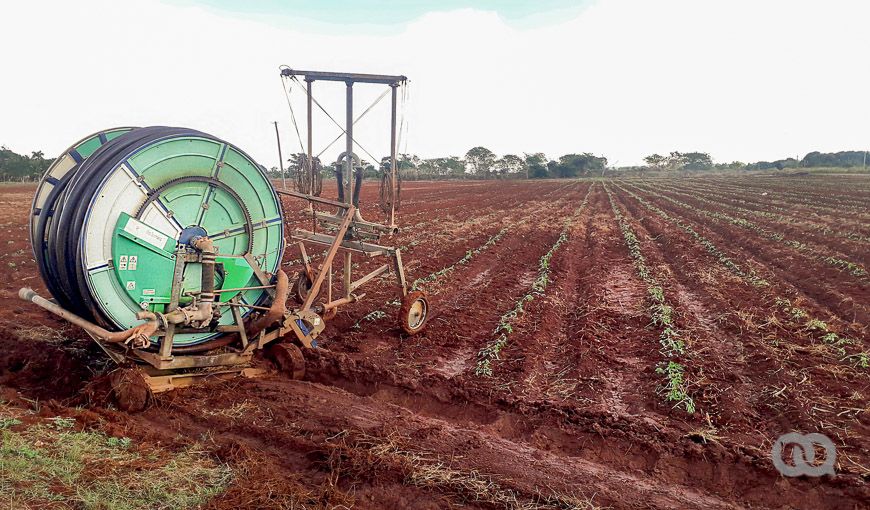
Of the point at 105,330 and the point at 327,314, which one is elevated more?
the point at 105,330

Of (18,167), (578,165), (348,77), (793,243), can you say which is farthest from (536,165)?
(348,77)

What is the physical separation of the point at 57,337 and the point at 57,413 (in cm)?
275

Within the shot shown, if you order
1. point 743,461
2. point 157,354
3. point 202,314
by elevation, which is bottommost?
point 743,461

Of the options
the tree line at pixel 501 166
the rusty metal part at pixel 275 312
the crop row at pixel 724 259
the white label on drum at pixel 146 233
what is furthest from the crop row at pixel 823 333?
the tree line at pixel 501 166

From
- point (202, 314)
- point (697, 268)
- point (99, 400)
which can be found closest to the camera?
point (99, 400)

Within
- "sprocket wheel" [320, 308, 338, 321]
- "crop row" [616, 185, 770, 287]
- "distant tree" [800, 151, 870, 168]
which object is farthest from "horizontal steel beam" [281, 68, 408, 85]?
"distant tree" [800, 151, 870, 168]

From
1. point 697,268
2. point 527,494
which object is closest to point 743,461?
point 527,494

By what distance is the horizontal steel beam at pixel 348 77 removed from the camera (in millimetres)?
6625

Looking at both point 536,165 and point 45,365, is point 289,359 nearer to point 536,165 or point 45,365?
point 45,365

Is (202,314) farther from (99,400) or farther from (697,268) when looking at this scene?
(697,268)

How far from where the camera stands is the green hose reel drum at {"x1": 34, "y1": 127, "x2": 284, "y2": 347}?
4535 mm

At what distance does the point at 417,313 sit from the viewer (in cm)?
787

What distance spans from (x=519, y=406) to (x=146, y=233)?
401 centimetres

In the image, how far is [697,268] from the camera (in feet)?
41.7
